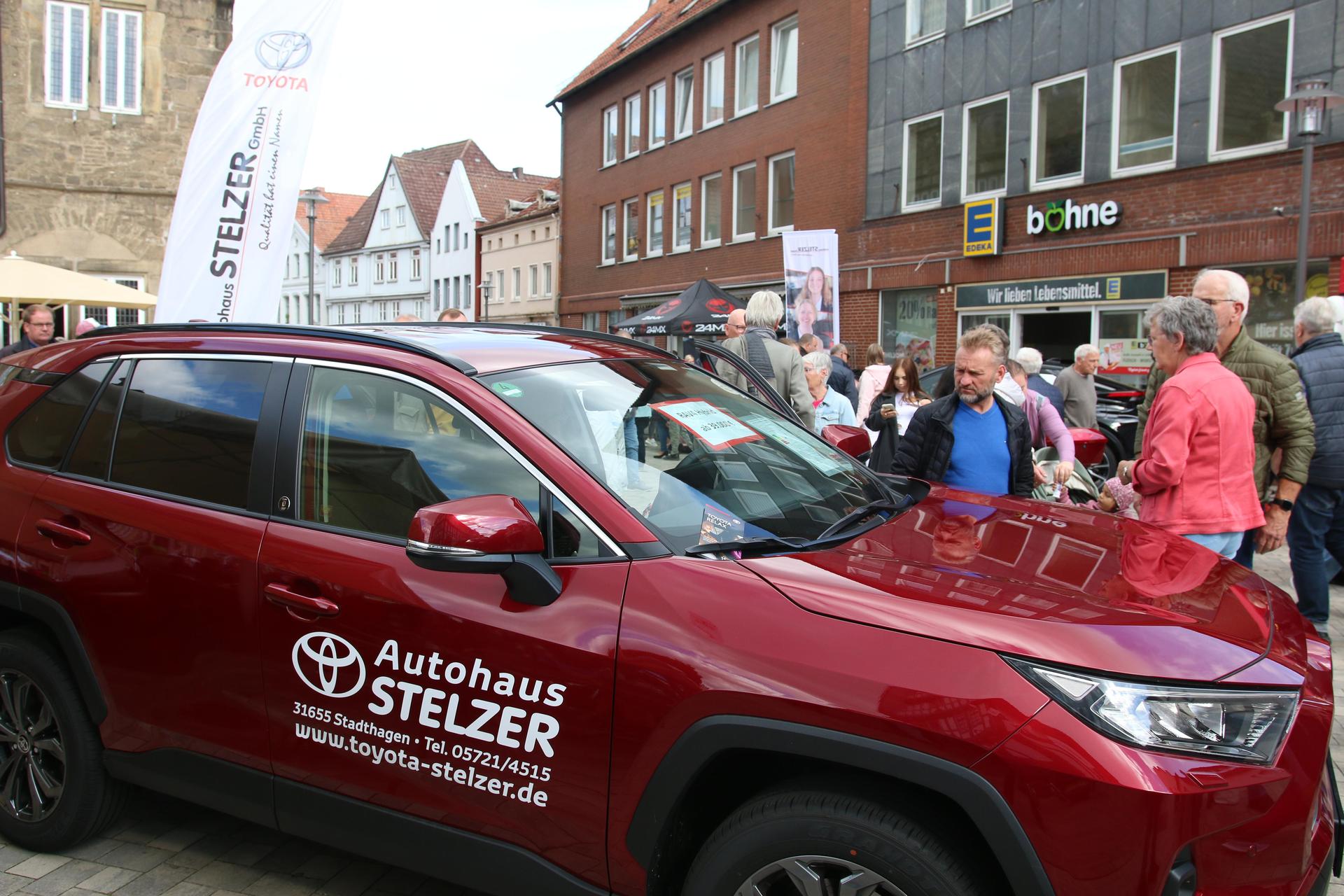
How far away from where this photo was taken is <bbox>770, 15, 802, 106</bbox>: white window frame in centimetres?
2447

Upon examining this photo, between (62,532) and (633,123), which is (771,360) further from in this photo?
(633,123)

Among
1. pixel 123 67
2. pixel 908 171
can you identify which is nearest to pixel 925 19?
pixel 908 171

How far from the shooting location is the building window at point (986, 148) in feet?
61.5

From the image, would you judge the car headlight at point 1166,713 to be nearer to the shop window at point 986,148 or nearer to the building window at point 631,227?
the shop window at point 986,148

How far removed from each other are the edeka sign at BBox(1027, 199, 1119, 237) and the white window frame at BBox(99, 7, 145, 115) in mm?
18194

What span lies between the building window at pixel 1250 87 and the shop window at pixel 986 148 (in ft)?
12.9

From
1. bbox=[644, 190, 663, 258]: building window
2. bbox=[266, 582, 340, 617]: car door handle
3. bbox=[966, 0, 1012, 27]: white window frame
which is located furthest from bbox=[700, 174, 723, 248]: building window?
bbox=[266, 582, 340, 617]: car door handle

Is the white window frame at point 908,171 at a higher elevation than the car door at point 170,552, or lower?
higher

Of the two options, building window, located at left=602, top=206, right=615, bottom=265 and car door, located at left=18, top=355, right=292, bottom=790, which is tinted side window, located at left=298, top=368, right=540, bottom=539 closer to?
car door, located at left=18, top=355, right=292, bottom=790

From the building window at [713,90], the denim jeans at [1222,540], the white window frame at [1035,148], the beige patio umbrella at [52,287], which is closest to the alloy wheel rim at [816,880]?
the denim jeans at [1222,540]

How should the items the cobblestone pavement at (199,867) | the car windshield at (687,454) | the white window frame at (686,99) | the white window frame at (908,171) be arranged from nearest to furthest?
the car windshield at (687,454) → the cobblestone pavement at (199,867) → the white window frame at (908,171) → the white window frame at (686,99)

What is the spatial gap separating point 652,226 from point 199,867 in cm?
2969

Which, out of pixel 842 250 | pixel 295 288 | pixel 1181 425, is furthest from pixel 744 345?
pixel 295 288

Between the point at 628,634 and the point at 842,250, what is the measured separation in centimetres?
2128
